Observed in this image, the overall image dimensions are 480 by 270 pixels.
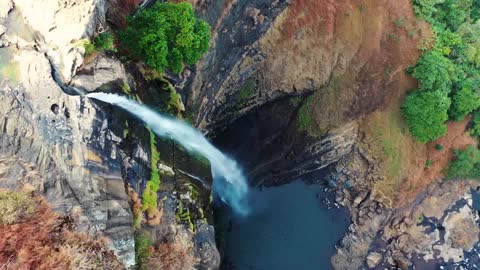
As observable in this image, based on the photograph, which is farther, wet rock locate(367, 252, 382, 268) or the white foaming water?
wet rock locate(367, 252, 382, 268)

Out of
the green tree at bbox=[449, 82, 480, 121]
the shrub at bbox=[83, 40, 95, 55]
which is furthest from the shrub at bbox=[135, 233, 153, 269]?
the green tree at bbox=[449, 82, 480, 121]

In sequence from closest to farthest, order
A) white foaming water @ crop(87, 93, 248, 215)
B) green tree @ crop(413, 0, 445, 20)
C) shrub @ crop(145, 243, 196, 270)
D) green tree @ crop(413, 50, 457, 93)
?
shrub @ crop(145, 243, 196, 270)
white foaming water @ crop(87, 93, 248, 215)
green tree @ crop(413, 50, 457, 93)
green tree @ crop(413, 0, 445, 20)

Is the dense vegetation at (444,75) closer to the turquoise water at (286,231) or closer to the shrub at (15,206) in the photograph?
the turquoise water at (286,231)

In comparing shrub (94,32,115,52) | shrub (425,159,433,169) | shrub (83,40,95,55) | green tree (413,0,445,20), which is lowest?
shrub (425,159,433,169)

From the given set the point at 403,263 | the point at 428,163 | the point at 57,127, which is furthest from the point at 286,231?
the point at 57,127

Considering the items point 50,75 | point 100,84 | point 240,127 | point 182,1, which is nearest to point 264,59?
point 240,127

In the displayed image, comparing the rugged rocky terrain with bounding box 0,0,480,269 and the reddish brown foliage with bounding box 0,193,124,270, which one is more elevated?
the rugged rocky terrain with bounding box 0,0,480,269

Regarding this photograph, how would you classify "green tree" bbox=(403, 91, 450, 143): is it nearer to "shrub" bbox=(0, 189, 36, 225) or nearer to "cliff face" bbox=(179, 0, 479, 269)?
"cliff face" bbox=(179, 0, 479, 269)

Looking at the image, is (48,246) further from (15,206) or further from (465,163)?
(465,163)
